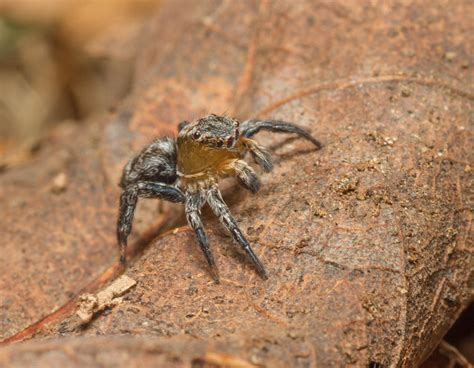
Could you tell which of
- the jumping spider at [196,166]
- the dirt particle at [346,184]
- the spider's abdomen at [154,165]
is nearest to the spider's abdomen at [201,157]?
the jumping spider at [196,166]

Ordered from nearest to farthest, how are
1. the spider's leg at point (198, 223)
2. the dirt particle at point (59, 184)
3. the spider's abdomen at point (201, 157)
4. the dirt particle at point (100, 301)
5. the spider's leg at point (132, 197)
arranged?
the dirt particle at point (100, 301)
the spider's leg at point (198, 223)
the spider's leg at point (132, 197)
the spider's abdomen at point (201, 157)
the dirt particle at point (59, 184)

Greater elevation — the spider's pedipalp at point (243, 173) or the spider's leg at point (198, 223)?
the spider's pedipalp at point (243, 173)

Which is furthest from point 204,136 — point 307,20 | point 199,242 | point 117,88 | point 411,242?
point 117,88

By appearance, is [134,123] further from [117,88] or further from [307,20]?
[117,88]

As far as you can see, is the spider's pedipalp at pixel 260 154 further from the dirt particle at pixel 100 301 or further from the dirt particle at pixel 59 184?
the dirt particle at pixel 59 184

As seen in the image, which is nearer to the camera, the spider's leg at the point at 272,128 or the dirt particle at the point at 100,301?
the dirt particle at the point at 100,301

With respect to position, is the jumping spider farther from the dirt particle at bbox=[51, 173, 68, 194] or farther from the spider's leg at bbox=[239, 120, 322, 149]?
the dirt particle at bbox=[51, 173, 68, 194]

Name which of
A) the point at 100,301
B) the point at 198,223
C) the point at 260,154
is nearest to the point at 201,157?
the point at 260,154

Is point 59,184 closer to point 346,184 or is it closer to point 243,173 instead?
point 243,173

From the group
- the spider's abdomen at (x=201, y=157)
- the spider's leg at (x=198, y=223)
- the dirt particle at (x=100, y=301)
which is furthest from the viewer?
the spider's abdomen at (x=201, y=157)
